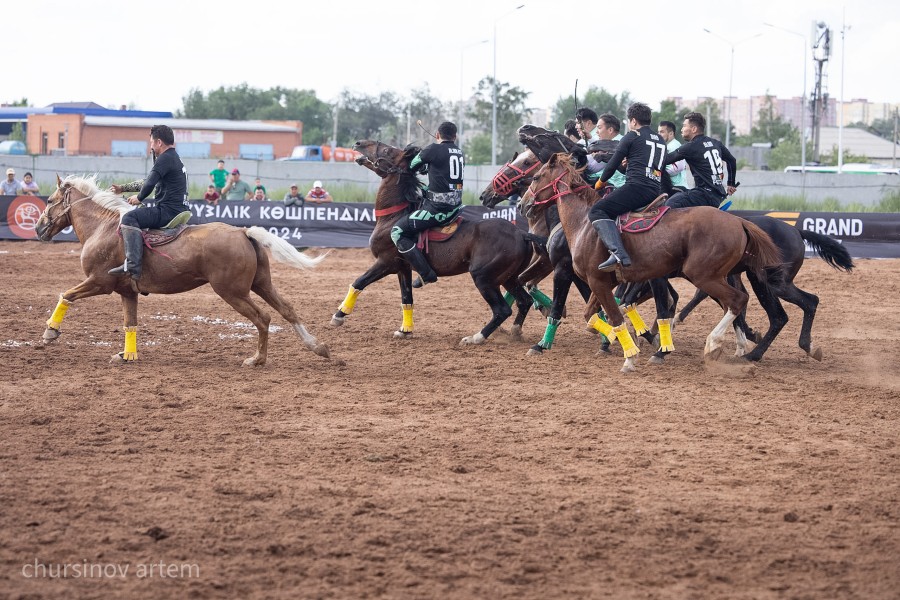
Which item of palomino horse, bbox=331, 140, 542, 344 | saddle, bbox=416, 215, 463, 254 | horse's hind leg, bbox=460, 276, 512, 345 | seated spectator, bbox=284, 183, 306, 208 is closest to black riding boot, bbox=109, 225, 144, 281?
palomino horse, bbox=331, 140, 542, 344

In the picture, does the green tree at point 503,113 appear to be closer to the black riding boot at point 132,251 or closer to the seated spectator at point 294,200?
the seated spectator at point 294,200

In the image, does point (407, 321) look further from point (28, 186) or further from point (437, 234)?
point (28, 186)

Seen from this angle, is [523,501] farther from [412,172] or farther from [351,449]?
[412,172]

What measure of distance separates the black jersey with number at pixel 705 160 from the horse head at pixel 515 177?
5.62ft

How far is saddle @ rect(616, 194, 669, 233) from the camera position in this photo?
9961mm

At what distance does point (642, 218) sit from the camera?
394 inches

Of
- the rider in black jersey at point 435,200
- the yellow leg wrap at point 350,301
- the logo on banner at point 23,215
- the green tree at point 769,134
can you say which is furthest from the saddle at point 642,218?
the green tree at point 769,134

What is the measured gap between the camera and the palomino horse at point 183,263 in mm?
10016

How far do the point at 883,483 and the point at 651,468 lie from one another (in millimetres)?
1447

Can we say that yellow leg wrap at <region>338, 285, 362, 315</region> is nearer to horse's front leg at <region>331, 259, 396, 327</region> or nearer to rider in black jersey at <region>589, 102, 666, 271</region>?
horse's front leg at <region>331, 259, 396, 327</region>

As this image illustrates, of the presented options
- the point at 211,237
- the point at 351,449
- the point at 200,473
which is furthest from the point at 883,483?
the point at 211,237

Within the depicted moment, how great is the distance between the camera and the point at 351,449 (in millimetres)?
7133

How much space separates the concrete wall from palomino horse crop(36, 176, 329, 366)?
21.3m

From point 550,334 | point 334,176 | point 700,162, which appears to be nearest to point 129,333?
point 550,334
